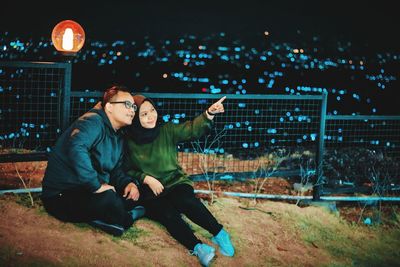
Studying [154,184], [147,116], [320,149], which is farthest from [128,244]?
[320,149]

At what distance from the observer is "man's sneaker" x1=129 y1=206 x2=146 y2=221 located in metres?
4.89

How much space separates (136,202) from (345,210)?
342 centimetres

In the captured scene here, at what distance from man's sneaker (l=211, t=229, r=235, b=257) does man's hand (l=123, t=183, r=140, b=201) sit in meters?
0.83

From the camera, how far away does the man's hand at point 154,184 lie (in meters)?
4.72

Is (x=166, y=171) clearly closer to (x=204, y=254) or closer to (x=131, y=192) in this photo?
(x=131, y=192)

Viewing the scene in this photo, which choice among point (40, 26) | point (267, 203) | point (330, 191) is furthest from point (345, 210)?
point (40, 26)

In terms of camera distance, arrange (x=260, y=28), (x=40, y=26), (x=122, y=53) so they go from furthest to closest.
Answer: (x=260, y=28) → (x=40, y=26) → (x=122, y=53)

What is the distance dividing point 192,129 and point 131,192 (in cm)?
89

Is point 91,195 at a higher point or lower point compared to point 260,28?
lower

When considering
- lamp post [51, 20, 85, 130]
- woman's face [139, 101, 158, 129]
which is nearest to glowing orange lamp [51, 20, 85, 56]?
lamp post [51, 20, 85, 130]

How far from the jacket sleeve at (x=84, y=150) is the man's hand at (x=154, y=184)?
55cm

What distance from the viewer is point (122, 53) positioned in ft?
62.3

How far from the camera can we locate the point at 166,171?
16.1 ft

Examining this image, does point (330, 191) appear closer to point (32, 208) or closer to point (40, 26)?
point (32, 208)
